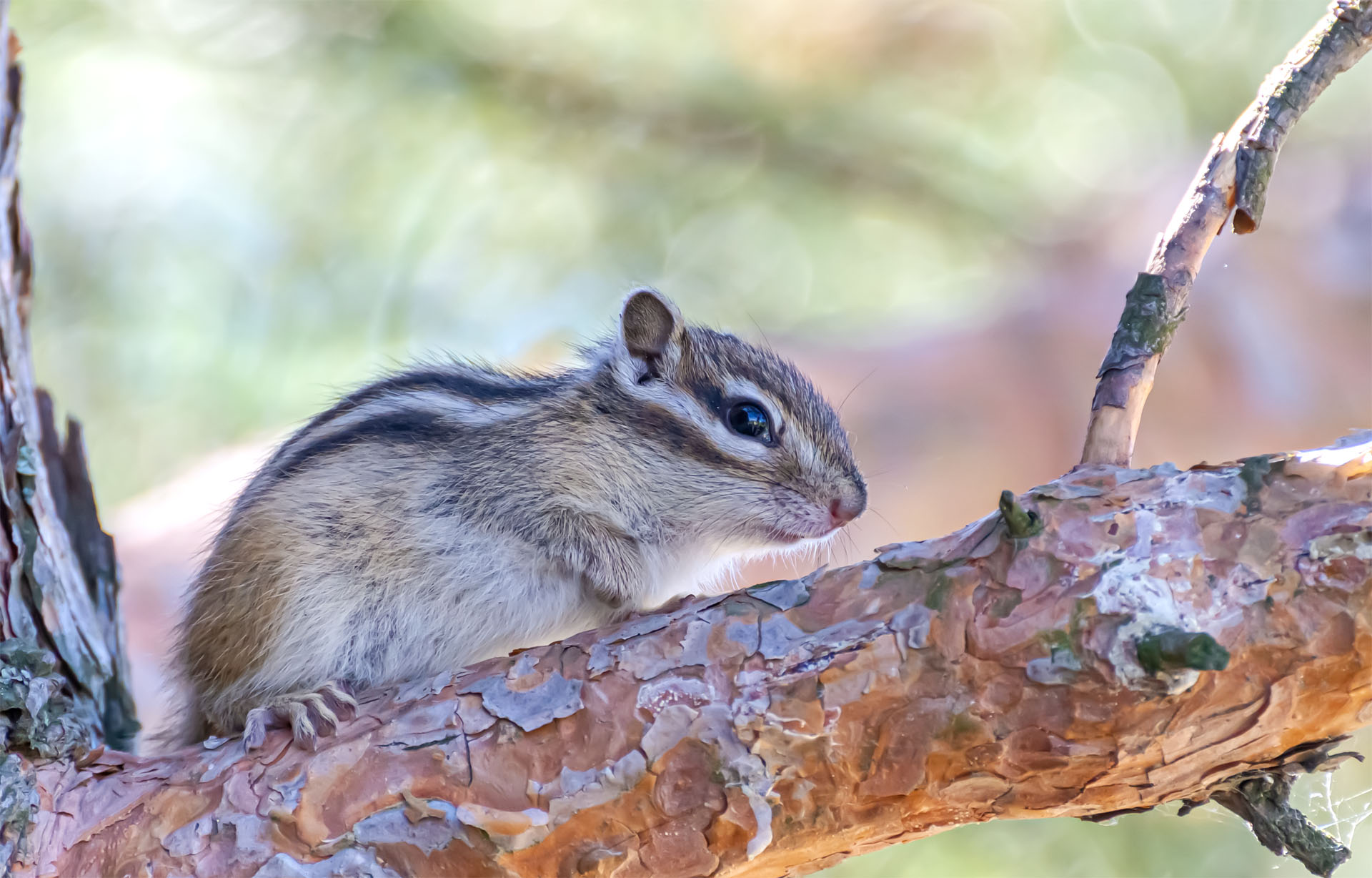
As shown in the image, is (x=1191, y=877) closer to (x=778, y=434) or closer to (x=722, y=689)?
(x=778, y=434)

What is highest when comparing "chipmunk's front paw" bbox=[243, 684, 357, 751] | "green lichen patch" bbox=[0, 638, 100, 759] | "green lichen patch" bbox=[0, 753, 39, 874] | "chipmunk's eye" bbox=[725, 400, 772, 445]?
"chipmunk's eye" bbox=[725, 400, 772, 445]

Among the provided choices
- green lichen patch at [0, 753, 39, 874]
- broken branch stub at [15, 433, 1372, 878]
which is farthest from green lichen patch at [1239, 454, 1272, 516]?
green lichen patch at [0, 753, 39, 874]

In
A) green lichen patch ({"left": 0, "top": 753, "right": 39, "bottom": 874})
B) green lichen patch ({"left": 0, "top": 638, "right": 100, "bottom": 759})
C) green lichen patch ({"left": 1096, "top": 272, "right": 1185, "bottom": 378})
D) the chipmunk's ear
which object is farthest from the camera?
the chipmunk's ear

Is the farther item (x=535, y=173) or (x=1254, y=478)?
(x=535, y=173)

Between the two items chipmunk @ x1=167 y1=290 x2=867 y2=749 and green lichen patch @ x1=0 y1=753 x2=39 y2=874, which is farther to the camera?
chipmunk @ x1=167 y1=290 x2=867 y2=749

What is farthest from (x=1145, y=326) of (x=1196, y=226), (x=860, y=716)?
(x=860, y=716)

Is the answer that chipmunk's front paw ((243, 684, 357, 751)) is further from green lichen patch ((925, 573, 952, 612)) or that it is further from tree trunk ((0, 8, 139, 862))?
green lichen patch ((925, 573, 952, 612))

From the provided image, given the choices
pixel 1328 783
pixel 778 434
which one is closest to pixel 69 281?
pixel 778 434

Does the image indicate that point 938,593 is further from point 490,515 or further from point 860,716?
point 490,515
